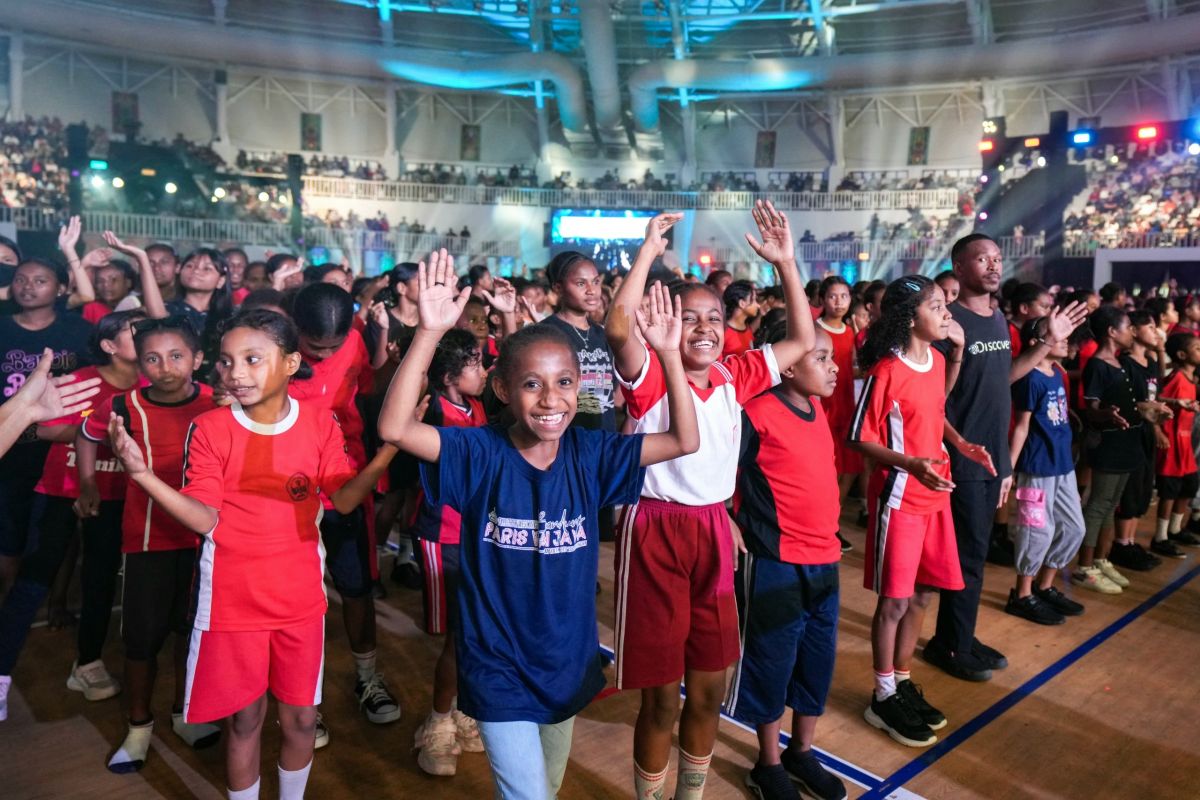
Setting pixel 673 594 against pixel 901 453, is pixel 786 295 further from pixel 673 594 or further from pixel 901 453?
pixel 673 594

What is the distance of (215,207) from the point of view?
18.8 m

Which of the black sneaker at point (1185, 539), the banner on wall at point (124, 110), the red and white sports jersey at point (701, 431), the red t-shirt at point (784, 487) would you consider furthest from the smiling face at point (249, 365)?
the banner on wall at point (124, 110)

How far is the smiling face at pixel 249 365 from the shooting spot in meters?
2.33

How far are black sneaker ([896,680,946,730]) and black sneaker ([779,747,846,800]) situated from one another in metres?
0.55

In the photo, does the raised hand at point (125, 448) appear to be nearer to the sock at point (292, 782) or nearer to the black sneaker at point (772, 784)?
the sock at point (292, 782)

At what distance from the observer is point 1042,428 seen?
14.1ft

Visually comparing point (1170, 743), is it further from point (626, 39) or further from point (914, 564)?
point (626, 39)

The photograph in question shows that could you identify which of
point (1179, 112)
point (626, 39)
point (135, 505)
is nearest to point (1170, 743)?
point (135, 505)

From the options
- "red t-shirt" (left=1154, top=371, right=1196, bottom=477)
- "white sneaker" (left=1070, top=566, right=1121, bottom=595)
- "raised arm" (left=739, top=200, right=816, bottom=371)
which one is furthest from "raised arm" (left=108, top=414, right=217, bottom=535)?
"red t-shirt" (left=1154, top=371, right=1196, bottom=477)

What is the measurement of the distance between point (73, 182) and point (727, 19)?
16.0m

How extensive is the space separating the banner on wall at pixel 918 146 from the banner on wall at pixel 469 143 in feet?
41.5

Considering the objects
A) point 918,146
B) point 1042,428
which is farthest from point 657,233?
point 918,146

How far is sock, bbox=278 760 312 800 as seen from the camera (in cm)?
241

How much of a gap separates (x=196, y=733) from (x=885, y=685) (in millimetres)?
2562
